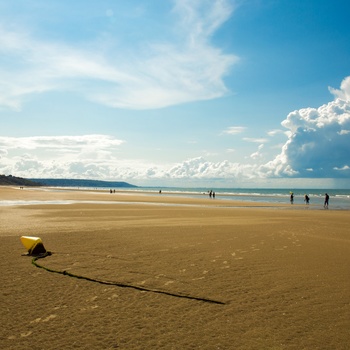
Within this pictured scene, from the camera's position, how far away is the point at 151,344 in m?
5.12

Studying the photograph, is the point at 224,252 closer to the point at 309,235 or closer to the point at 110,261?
the point at 110,261

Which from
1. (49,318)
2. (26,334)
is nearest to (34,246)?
(49,318)

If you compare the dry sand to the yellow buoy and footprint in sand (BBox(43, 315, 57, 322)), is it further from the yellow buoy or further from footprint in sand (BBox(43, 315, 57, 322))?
the yellow buoy

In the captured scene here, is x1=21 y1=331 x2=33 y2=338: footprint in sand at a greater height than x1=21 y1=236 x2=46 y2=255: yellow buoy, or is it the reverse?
x1=21 y1=236 x2=46 y2=255: yellow buoy

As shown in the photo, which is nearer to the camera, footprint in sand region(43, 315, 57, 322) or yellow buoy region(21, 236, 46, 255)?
footprint in sand region(43, 315, 57, 322)

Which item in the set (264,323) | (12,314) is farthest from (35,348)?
(264,323)

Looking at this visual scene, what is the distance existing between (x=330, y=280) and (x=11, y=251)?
9914 mm

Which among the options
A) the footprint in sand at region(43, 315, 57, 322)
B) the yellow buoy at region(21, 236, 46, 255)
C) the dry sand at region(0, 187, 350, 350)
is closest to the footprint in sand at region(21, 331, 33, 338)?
the dry sand at region(0, 187, 350, 350)

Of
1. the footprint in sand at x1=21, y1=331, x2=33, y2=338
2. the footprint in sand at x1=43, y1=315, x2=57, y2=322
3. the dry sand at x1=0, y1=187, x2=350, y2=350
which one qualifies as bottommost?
the footprint in sand at x1=21, y1=331, x2=33, y2=338

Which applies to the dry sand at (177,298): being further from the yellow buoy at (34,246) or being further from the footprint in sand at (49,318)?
the yellow buoy at (34,246)

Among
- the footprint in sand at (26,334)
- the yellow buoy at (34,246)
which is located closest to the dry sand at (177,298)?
the footprint in sand at (26,334)

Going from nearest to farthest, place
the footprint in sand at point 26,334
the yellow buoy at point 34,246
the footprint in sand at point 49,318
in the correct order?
the footprint in sand at point 26,334 → the footprint in sand at point 49,318 → the yellow buoy at point 34,246

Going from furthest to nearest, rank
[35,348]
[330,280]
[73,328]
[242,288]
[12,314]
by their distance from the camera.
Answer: [330,280] < [242,288] < [12,314] < [73,328] < [35,348]

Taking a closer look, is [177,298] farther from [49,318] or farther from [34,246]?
[34,246]
